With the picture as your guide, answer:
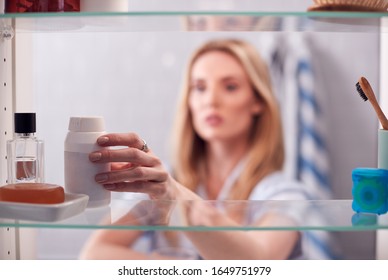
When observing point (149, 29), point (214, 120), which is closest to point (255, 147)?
point (214, 120)

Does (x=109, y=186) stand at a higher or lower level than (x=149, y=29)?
lower

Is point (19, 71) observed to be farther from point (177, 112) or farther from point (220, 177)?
point (220, 177)

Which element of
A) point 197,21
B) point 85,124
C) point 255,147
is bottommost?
point 255,147

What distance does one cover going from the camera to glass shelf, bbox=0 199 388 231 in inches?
16.9

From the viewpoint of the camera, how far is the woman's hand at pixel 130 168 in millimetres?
479

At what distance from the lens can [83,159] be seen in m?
0.47

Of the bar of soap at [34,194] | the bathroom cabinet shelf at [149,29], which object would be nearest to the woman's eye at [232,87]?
the bathroom cabinet shelf at [149,29]

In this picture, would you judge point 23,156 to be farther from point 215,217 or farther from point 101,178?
point 215,217

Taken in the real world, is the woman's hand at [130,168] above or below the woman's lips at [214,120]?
below

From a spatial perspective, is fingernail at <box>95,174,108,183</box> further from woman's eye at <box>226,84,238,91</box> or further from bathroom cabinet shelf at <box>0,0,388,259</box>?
woman's eye at <box>226,84,238,91</box>

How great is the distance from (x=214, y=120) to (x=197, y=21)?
0.95 m

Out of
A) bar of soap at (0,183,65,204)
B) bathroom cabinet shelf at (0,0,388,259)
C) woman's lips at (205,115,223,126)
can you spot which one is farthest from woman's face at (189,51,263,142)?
bar of soap at (0,183,65,204)

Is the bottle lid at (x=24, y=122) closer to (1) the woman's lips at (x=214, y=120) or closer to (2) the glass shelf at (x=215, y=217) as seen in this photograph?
(2) the glass shelf at (x=215, y=217)

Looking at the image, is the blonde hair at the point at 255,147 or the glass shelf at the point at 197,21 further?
the blonde hair at the point at 255,147
